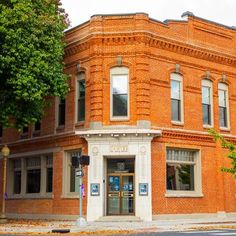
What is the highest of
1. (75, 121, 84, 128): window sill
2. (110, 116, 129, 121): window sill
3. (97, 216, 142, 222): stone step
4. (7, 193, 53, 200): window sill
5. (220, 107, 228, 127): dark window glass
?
(220, 107, 228, 127): dark window glass

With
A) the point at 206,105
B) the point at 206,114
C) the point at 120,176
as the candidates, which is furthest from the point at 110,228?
the point at 206,105

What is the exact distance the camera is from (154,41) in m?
26.7

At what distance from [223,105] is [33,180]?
13.0m

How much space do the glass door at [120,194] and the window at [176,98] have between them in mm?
4459

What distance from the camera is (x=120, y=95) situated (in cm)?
2633

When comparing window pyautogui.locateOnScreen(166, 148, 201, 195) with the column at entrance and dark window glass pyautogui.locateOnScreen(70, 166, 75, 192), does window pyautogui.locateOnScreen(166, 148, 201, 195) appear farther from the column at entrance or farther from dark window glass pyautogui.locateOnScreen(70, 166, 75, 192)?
dark window glass pyautogui.locateOnScreen(70, 166, 75, 192)

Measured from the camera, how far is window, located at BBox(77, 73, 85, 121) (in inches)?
1081

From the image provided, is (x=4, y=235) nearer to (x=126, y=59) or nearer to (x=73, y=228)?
(x=73, y=228)

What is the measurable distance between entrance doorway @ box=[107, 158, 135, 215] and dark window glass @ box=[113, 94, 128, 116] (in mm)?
2589

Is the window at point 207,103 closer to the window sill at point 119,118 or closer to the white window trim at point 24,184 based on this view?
the window sill at point 119,118

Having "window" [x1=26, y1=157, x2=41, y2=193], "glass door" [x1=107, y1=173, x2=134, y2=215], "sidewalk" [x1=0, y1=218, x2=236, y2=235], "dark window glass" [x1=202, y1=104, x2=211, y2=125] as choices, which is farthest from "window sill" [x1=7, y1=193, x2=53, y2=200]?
"dark window glass" [x1=202, y1=104, x2=211, y2=125]

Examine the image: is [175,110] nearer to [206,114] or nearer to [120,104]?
[206,114]

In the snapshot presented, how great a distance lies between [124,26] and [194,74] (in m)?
5.32

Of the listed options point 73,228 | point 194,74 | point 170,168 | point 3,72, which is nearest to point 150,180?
point 170,168
